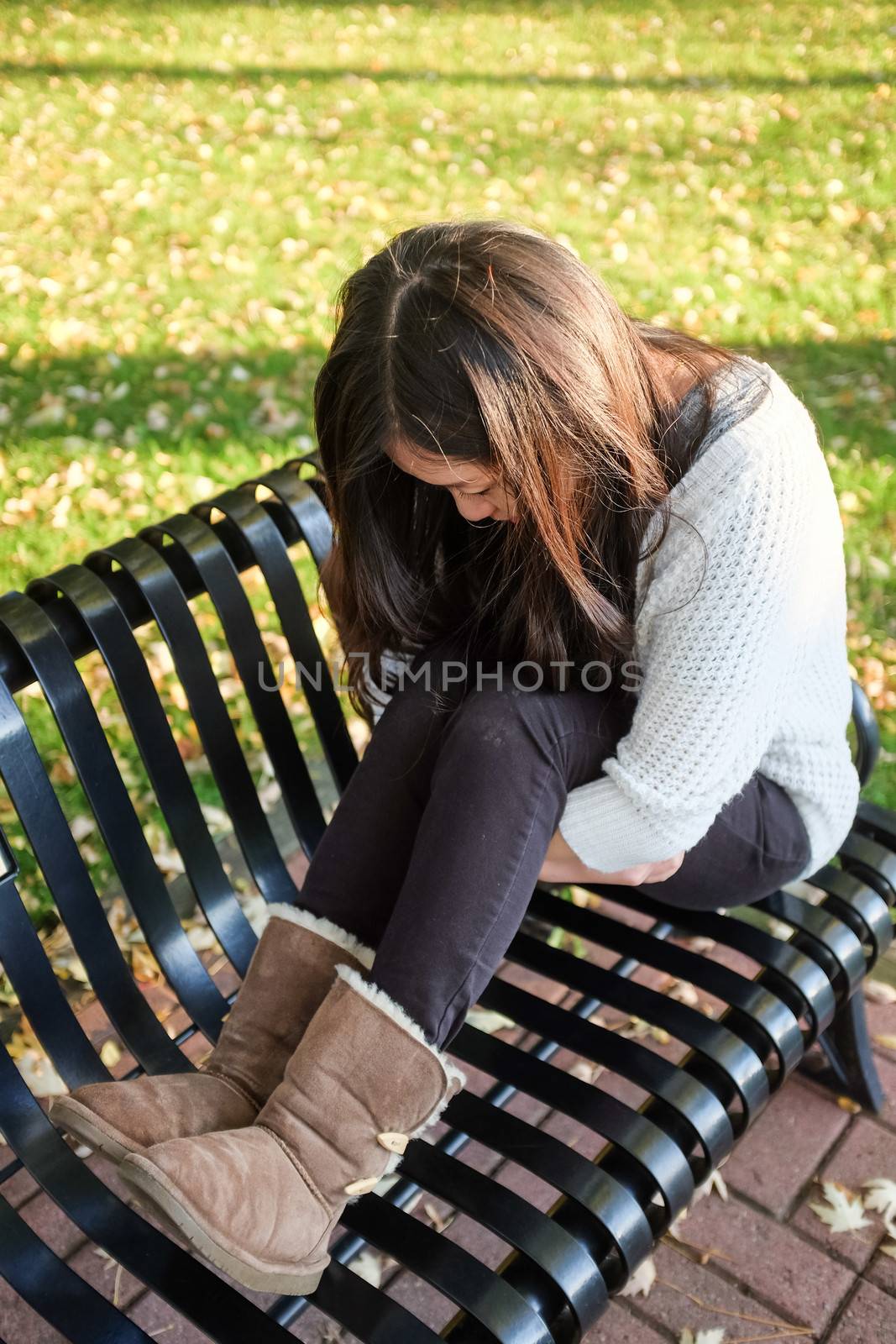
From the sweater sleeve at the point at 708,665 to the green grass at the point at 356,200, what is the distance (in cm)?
136

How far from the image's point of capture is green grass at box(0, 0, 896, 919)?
13.4ft

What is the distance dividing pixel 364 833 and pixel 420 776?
12 centimetres

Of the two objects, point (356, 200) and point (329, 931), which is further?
point (356, 200)

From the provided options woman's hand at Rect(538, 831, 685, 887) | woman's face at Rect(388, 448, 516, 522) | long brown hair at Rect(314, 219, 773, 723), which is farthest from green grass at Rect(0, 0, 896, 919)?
woman's face at Rect(388, 448, 516, 522)

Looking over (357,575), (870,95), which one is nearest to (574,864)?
(357,575)

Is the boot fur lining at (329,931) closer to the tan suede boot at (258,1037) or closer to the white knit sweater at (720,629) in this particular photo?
the tan suede boot at (258,1037)

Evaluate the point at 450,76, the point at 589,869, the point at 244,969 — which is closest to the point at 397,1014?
the point at 589,869

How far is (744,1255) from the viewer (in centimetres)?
217

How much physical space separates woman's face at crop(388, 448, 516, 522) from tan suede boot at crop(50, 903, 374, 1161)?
63 cm

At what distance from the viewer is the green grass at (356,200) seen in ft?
13.4

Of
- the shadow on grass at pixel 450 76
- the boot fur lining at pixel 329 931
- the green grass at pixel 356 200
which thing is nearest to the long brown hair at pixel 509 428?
the boot fur lining at pixel 329 931

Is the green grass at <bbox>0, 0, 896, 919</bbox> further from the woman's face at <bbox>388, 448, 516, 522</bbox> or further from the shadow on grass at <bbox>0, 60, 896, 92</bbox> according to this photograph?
the woman's face at <bbox>388, 448, 516, 522</bbox>

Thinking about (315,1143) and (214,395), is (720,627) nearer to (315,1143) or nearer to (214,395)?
(315,1143)

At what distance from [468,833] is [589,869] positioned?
0.31 m
